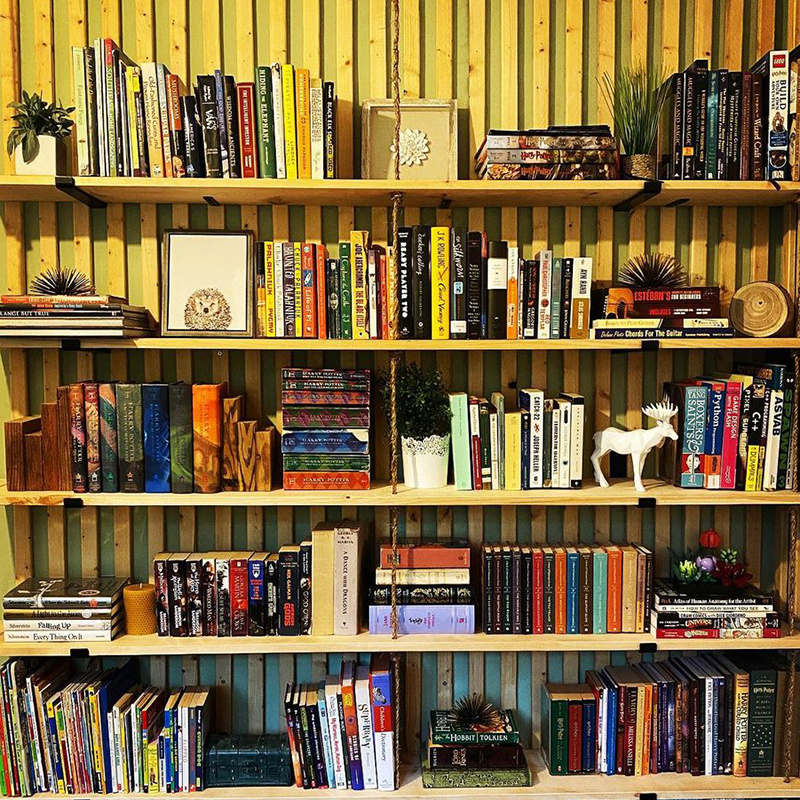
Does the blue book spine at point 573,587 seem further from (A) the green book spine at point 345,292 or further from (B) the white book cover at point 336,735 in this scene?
(A) the green book spine at point 345,292

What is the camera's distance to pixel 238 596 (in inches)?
88.9

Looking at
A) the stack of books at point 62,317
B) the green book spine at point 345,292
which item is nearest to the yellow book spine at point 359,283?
the green book spine at point 345,292

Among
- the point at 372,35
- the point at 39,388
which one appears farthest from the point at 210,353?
the point at 372,35

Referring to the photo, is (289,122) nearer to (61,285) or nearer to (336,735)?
(61,285)

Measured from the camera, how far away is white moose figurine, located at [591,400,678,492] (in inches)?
88.7

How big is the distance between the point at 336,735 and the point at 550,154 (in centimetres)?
164

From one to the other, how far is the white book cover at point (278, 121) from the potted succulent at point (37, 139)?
Answer: 1.88 ft

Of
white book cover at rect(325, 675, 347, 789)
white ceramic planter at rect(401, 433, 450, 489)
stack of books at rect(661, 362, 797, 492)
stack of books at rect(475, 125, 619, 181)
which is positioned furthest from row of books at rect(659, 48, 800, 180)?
white book cover at rect(325, 675, 347, 789)

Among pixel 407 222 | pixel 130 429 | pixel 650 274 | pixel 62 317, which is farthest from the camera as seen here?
pixel 407 222

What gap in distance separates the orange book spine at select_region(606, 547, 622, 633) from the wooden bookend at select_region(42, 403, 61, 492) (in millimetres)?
1506

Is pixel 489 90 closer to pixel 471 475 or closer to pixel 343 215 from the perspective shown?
pixel 343 215

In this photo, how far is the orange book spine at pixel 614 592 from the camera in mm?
2273

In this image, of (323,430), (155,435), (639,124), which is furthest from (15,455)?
(639,124)

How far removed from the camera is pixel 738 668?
7.64ft
